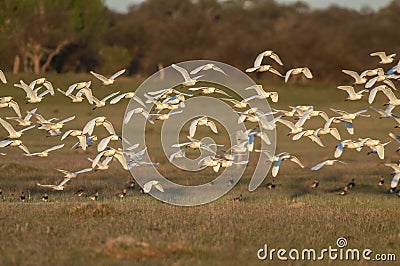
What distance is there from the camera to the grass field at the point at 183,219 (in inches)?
368

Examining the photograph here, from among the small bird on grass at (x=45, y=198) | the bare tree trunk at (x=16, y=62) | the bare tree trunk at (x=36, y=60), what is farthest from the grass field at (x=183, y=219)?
the bare tree trunk at (x=36, y=60)

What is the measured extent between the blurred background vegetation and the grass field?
23.0m

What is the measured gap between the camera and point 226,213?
41.3 feet

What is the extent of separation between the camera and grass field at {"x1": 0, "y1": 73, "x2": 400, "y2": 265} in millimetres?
9352

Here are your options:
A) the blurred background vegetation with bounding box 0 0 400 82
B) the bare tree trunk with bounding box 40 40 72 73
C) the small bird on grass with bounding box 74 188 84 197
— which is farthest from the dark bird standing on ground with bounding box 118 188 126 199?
the bare tree trunk with bounding box 40 40 72 73

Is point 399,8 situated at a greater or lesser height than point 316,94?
greater

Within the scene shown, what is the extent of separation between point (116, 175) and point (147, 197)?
3.71m

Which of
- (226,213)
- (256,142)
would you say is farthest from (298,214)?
(256,142)

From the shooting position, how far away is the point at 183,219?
12023 millimetres

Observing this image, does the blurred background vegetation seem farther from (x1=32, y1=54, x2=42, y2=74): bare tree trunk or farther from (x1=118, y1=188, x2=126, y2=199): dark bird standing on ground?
(x1=118, y1=188, x2=126, y2=199): dark bird standing on ground

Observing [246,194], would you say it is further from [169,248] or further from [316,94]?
[316,94]

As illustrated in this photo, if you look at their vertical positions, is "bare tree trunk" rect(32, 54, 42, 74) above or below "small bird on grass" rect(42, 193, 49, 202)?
above

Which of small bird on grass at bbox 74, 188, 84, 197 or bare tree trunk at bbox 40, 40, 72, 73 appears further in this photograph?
bare tree trunk at bbox 40, 40, 72, 73

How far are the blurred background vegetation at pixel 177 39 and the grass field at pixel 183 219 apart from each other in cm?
2304
